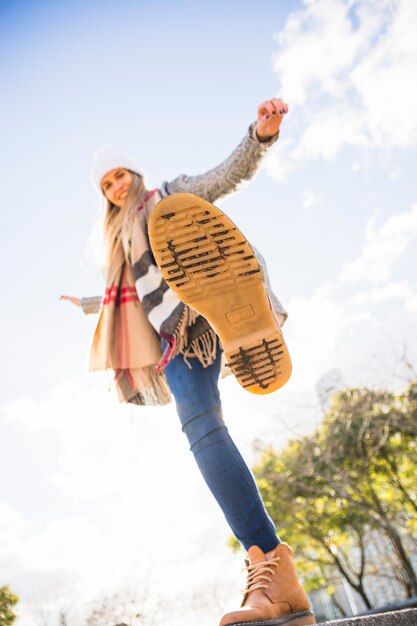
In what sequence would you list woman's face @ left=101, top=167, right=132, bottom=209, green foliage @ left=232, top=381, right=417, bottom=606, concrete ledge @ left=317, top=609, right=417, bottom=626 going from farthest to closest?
green foliage @ left=232, top=381, right=417, bottom=606
woman's face @ left=101, top=167, right=132, bottom=209
concrete ledge @ left=317, top=609, right=417, bottom=626

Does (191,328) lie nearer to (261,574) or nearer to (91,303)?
(261,574)

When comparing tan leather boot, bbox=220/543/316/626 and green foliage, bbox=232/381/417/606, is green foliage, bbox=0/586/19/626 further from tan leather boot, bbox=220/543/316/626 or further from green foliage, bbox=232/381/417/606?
tan leather boot, bbox=220/543/316/626

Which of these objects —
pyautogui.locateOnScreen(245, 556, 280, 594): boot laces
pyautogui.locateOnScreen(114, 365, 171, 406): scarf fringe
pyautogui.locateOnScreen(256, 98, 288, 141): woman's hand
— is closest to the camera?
pyautogui.locateOnScreen(245, 556, 280, 594): boot laces

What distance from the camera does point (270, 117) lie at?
5.60 ft

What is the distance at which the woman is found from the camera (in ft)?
4.56

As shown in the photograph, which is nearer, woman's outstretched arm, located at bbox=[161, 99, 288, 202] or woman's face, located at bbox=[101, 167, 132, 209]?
woman's outstretched arm, located at bbox=[161, 99, 288, 202]

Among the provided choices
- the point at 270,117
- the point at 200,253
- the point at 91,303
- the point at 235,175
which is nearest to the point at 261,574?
the point at 200,253

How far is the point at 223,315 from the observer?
1.43m

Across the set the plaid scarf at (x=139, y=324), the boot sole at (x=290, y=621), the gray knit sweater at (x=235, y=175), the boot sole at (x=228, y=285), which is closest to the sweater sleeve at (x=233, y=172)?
the gray knit sweater at (x=235, y=175)

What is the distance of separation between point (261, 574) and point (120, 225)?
1448 mm

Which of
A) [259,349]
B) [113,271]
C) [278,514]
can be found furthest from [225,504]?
[278,514]

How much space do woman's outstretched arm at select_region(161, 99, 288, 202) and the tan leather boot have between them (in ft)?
4.22

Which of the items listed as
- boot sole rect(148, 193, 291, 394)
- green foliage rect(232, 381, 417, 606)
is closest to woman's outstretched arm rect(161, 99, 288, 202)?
boot sole rect(148, 193, 291, 394)

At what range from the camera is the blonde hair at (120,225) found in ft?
6.73
